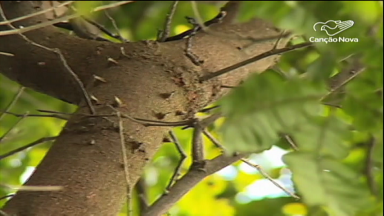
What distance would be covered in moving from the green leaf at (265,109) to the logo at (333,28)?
2cm

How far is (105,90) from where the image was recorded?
0.50 meters

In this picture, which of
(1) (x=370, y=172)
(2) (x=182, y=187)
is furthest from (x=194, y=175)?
(1) (x=370, y=172)

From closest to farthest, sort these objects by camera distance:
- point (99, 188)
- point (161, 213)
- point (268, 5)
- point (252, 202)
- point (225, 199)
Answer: point (268, 5) → point (99, 188) → point (161, 213) → point (252, 202) → point (225, 199)

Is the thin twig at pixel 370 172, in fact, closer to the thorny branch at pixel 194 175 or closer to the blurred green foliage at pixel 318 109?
the blurred green foliage at pixel 318 109

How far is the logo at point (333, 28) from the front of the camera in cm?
26

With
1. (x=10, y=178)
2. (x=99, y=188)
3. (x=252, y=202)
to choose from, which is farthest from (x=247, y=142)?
(x=10, y=178)

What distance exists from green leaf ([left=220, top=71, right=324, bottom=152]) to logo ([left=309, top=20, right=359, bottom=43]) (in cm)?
2

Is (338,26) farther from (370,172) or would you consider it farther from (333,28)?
(370,172)

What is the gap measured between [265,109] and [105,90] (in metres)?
0.25

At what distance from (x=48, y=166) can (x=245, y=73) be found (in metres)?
0.22

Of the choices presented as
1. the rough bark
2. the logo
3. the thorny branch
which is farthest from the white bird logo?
the thorny branch

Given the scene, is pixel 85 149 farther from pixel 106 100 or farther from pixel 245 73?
pixel 245 73

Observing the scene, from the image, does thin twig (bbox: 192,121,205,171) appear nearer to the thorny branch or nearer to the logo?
the thorny branch

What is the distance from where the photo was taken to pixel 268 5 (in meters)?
0.25
